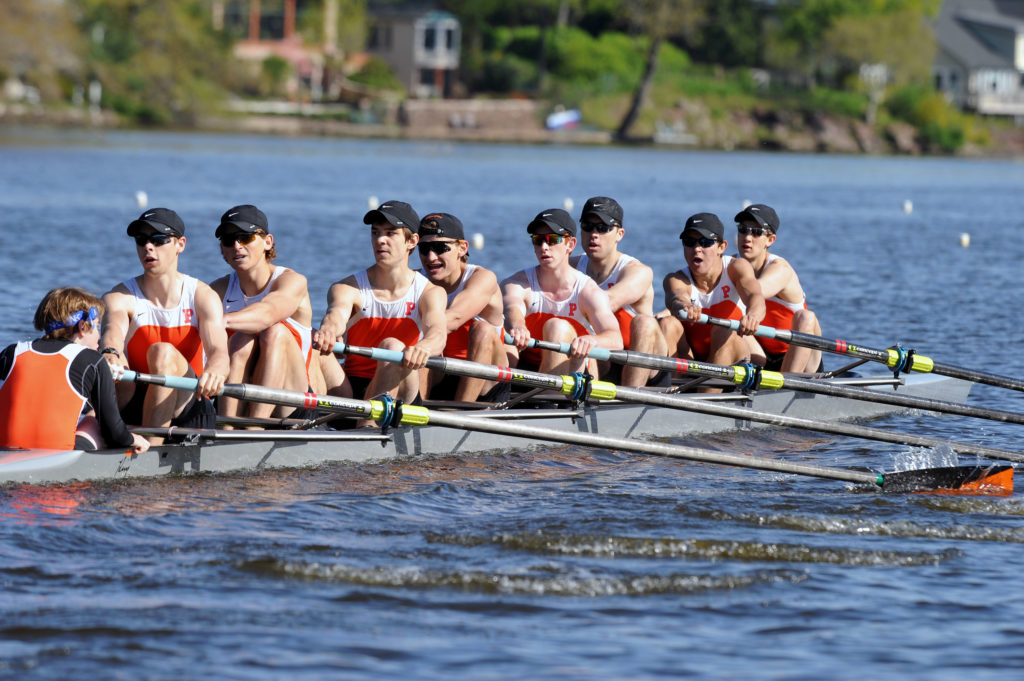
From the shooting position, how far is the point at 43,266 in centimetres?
1956

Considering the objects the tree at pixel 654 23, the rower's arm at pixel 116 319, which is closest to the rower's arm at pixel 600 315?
the rower's arm at pixel 116 319

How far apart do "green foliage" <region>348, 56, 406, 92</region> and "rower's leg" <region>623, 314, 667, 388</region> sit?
2725 inches

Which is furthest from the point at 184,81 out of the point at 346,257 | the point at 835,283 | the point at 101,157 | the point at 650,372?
the point at 650,372

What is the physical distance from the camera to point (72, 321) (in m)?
7.14

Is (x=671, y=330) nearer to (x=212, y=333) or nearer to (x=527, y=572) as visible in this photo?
(x=212, y=333)

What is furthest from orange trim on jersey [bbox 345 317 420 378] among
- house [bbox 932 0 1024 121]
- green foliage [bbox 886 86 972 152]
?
house [bbox 932 0 1024 121]

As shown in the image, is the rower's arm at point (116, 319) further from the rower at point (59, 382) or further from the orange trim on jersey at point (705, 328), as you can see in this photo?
the orange trim on jersey at point (705, 328)

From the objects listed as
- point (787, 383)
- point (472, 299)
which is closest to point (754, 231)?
point (787, 383)

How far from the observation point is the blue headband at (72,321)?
23.4 feet

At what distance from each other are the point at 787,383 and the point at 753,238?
1.36 m

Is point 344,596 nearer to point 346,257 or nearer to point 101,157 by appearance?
point 346,257

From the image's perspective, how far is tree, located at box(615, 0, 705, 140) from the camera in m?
77.8

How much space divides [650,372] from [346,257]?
1291cm

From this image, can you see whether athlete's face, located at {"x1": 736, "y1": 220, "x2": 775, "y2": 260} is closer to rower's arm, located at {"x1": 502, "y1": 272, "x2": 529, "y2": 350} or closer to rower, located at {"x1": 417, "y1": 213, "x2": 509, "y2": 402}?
rower's arm, located at {"x1": 502, "y1": 272, "x2": 529, "y2": 350}
